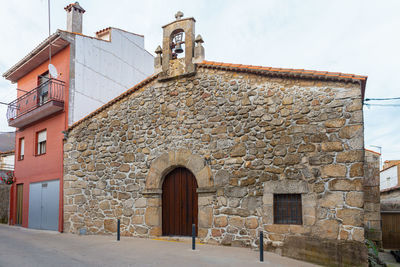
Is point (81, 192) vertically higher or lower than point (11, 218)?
higher

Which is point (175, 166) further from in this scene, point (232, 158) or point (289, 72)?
point (289, 72)

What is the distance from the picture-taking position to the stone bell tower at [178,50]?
884 centimetres

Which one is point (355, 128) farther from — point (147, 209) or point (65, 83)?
point (65, 83)

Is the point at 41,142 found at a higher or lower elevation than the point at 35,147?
higher

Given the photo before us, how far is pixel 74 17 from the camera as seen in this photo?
12664 millimetres

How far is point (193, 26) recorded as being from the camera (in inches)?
356

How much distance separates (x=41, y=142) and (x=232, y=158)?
825 cm

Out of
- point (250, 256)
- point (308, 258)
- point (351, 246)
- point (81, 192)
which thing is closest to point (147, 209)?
point (81, 192)

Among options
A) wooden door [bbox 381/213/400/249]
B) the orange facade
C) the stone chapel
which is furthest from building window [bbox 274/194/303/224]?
the orange facade

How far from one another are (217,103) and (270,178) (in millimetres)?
2304

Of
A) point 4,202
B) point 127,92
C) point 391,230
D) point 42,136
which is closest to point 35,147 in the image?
point 42,136

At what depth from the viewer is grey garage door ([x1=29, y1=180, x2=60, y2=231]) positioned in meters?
11.0

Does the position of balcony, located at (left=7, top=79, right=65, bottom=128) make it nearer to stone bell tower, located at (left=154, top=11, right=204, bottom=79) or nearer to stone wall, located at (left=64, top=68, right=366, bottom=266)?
stone wall, located at (left=64, top=68, right=366, bottom=266)

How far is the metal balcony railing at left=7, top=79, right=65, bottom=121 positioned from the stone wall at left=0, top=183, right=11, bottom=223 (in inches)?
155
